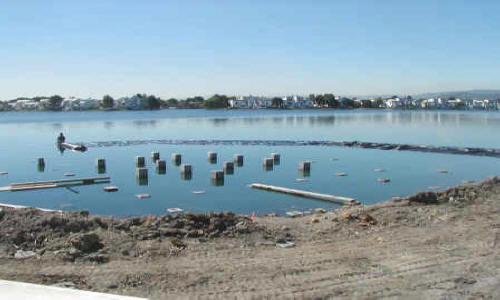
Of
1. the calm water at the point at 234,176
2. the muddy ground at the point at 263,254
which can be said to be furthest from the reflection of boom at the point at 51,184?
the muddy ground at the point at 263,254

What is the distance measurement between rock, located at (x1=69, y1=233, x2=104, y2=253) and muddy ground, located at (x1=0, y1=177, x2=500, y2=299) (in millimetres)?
19

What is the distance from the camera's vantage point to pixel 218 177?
72.9 feet

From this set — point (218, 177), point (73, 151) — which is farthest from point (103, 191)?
point (73, 151)

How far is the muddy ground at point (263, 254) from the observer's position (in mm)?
7160

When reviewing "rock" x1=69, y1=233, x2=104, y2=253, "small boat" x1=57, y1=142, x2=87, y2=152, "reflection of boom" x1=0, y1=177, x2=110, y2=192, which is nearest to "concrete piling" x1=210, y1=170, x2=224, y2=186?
"reflection of boom" x1=0, y1=177, x2=110, y2=192

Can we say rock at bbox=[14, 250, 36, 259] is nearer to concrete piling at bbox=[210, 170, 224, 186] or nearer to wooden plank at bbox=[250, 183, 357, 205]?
wooden plank at bbox=[250, 183, 357, 205]

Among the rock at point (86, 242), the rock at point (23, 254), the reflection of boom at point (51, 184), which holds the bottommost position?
the reflection of boom at point (51, 184)

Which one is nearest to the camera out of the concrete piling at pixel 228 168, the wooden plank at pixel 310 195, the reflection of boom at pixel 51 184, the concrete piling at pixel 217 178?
the wooden plank at pixel 310 195

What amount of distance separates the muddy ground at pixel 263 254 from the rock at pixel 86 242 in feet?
0.06

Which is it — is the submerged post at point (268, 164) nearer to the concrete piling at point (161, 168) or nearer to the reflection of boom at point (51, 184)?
the concrete piling at point (161, 168)

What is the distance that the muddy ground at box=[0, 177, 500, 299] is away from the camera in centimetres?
716

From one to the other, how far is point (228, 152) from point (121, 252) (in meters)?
26.9

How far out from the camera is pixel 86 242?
889 centimetres

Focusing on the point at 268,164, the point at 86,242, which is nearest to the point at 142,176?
the point at 268,164
